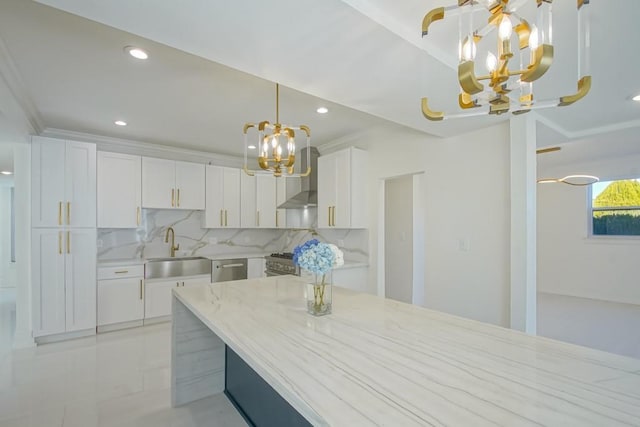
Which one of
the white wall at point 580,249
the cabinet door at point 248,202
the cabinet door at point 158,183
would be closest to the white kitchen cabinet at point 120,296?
the cabinet door at point 158,183

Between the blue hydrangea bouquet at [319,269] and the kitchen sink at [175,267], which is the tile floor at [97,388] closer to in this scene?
the kitchen sink at [175,267]

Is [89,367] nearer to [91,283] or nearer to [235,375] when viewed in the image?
[91,283]

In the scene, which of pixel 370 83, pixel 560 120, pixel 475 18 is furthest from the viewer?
pixel 560 120

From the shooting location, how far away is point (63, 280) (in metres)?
3.50

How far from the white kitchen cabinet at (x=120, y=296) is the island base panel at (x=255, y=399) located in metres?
2.27

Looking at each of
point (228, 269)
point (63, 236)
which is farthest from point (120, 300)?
point (228, 269)

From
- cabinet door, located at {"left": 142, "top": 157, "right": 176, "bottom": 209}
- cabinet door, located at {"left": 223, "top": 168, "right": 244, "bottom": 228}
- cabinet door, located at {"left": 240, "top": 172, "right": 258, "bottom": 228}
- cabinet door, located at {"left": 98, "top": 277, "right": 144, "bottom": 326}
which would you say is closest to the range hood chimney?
cabinet door, located at {"left": 240, "top": 172, "right": 258, "bottom": 228}

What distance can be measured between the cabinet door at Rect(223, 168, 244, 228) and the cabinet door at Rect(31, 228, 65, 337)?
206 centimetres

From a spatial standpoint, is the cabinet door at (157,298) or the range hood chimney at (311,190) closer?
the cabinet door at (157,298)

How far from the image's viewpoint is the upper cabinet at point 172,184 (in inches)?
167

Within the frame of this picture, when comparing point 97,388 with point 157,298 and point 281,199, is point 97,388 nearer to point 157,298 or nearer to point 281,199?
point 157,298

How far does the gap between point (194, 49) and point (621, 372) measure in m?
2.22

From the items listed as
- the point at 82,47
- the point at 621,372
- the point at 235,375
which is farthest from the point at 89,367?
the point at 621,372

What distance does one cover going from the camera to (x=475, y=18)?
1523 mm
